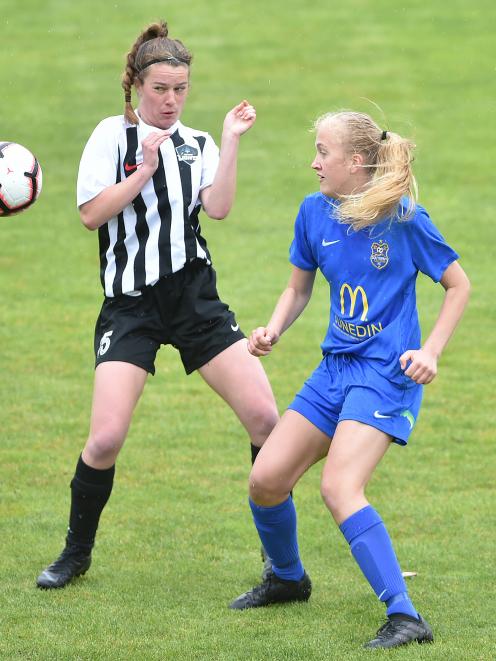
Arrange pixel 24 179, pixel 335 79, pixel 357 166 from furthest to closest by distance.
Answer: pixel 335 79 → pixel 24 179 → pixel 357 166

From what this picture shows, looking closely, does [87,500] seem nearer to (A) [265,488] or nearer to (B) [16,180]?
(A) [265,488]

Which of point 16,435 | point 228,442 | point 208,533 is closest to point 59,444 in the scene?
point 16,435

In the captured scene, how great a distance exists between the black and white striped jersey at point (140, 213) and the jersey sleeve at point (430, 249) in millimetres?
1117

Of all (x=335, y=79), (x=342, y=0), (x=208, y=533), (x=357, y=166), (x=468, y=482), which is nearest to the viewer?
(x=357, y=166)

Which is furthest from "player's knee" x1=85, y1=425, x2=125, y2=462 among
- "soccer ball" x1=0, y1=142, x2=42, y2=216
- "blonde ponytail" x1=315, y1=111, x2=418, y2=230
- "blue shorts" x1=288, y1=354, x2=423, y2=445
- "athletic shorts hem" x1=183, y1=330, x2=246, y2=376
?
"blonde ponytail" x1=315, y1=111, x2=418, y2=230

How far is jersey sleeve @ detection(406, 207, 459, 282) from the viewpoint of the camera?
15.3 feet

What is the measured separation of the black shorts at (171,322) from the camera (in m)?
5.31

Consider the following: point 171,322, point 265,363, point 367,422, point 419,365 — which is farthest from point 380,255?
point 265,363

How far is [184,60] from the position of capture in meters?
5.29

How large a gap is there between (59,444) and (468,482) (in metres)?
2.48

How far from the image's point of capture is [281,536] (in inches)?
199

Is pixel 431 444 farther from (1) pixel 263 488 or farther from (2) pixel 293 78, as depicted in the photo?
(2) pixel 293 78

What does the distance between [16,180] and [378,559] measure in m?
2.37

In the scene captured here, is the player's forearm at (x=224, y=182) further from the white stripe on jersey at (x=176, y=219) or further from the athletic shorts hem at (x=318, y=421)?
the athletic shorts hem at (x=318, y=421)
